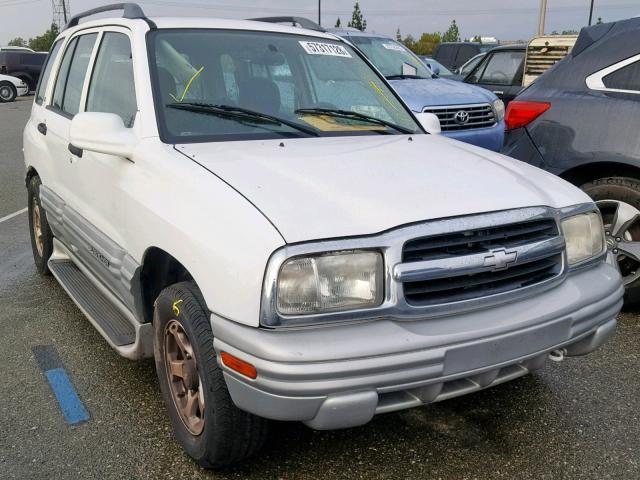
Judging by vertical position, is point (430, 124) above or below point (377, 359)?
above

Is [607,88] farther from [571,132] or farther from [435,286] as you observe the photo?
[435,286]

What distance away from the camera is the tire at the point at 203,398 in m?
2.35

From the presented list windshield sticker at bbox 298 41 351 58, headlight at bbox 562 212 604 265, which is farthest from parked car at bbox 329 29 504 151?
headlight at bbox 562 212 604 265

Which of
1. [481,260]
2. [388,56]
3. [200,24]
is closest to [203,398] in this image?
[481,260]

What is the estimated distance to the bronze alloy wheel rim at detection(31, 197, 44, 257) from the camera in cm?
493

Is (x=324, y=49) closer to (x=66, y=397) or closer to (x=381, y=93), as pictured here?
(x=381, y=93)

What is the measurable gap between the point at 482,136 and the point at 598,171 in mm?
3096

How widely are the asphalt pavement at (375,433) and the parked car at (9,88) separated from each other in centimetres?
2611

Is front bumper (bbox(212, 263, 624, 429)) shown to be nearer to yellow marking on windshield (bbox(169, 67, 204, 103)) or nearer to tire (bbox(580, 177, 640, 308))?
yellow marking on windshield (bbox(169, 67, 204, 103))

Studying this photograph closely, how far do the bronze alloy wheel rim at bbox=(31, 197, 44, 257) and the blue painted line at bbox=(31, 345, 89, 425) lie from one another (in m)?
1.36

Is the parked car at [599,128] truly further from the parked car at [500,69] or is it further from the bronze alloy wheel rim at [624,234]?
the parked car at [500,69]

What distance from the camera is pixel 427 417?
306cm

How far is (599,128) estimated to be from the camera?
416cm

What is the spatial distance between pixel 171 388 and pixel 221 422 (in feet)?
1.67
